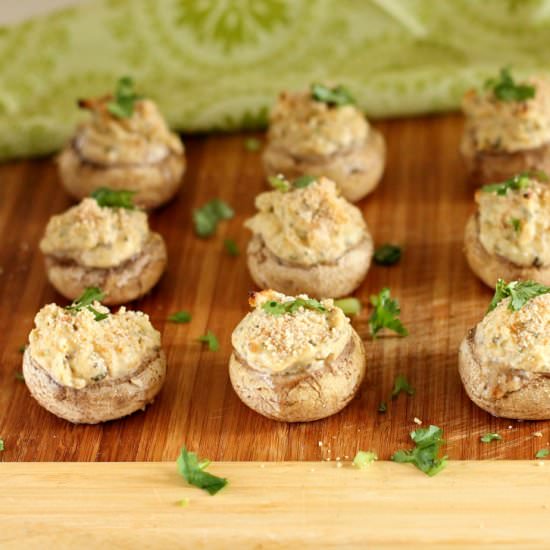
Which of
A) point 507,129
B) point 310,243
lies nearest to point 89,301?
point 310,243

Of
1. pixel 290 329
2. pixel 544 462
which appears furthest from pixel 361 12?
pixel 544 462

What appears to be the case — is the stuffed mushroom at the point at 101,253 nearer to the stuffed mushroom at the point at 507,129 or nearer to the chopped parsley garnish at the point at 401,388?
the chopped parsley garnish at the point at 401,388

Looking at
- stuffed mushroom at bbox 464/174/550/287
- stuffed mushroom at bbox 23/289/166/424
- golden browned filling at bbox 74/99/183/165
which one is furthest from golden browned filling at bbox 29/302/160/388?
stuffed mushroom at bbox 464/174/550/287

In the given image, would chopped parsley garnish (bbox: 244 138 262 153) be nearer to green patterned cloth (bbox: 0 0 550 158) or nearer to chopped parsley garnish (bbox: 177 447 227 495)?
green patterned cloth (bbox: 0 0 550 158)

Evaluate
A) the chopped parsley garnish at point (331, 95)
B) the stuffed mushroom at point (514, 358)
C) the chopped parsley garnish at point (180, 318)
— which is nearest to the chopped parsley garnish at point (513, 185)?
the stuffed mushroom at point (514, 358)

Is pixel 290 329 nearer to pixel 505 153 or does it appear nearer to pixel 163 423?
pixel 163 423

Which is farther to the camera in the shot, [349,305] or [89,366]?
[349,305]

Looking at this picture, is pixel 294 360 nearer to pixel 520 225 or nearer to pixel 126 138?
pixel 520 225
